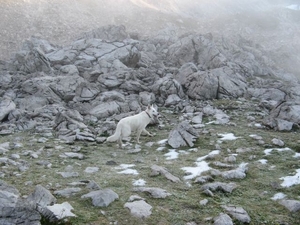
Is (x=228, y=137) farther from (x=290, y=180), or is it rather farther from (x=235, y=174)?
(x=290, y=180)

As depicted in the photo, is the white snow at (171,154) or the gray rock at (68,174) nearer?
the gray rock at (68,174)

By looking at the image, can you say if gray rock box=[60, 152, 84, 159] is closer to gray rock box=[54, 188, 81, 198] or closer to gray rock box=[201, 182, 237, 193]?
gray rock box=[54, 188, 81, 198]

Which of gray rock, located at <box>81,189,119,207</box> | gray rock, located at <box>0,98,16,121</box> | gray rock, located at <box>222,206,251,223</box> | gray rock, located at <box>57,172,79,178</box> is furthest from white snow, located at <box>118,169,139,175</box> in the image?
gray rock, located at <box>0,98,16,121</box>

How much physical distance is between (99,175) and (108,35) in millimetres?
32462

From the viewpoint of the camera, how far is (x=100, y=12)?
57.2 m

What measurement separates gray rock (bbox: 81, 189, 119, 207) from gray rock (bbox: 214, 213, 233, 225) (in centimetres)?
238

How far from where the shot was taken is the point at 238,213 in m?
6.59

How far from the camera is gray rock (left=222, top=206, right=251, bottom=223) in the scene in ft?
21.0

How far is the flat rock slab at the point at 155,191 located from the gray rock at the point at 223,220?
1.55 meters

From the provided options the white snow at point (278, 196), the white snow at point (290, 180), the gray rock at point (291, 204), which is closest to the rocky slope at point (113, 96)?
the gray rock at point (291, 204)

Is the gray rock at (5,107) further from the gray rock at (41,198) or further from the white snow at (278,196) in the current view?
the white snow at (278,196)

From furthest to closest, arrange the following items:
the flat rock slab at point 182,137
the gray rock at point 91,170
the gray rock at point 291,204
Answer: the flat rock slab at point 182,137, the gray rock at point 91,170, the gray rock at point 291,204

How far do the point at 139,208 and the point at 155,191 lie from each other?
1.00 meters

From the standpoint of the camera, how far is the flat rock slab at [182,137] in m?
13.0
